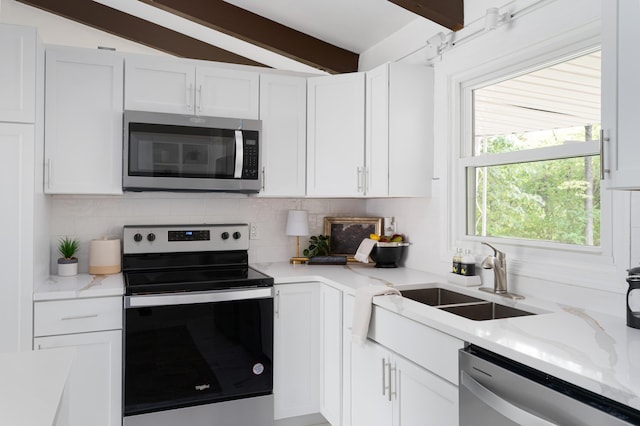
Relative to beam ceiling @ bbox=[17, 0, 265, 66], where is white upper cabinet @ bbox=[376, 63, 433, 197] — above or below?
below

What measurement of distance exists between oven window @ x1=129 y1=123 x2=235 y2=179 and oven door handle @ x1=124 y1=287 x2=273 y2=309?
724 mm

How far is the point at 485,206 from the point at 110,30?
311 centimetres

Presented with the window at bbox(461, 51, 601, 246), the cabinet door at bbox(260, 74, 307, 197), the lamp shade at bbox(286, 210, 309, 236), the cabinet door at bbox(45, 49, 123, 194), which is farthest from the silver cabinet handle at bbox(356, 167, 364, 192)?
the cabinet door at bbox(45, 49, 123, 194)

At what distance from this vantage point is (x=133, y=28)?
3754 millimetres

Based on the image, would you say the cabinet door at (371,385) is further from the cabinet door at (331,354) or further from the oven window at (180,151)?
the oven window at (180,151)

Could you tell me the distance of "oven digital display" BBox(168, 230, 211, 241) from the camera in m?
3.09

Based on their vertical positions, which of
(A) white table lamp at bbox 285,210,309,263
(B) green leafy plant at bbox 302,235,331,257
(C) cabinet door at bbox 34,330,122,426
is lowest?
(C) cabinet door at bbox 34,330,122,426

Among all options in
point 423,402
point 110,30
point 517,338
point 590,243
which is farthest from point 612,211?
point 110,30

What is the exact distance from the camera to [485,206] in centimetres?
260

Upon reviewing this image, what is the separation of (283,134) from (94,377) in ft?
5.78

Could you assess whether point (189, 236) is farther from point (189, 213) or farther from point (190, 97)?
point (190, 97)

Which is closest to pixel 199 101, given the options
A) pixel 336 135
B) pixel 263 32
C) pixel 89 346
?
pixel 263 32

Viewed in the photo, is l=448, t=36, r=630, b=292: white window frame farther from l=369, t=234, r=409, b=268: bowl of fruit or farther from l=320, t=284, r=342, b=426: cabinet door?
l=320, t=284, r=342, b=426: cabinet door

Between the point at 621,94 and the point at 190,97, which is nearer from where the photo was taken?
the point at 621,94
